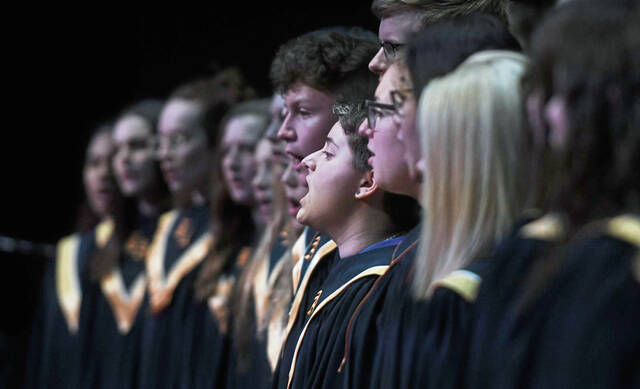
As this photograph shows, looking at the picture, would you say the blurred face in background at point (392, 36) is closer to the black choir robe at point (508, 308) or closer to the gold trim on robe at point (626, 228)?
the black choir robe at point (508, 308)

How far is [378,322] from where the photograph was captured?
2068mm

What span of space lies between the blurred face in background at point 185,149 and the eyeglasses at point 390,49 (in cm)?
250

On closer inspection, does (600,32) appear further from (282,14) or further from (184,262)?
(282,14)

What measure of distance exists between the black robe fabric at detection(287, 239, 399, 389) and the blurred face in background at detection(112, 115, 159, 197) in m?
2.90

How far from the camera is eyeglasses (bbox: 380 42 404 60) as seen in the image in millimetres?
2394

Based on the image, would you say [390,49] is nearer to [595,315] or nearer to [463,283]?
[463,283]

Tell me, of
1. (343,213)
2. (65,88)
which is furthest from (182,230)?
(65,88)

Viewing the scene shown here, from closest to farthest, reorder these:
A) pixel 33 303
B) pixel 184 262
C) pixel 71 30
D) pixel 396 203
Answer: pixel 396 203 → pixel 184 262 → pixel 33 303 → pixel 71 30

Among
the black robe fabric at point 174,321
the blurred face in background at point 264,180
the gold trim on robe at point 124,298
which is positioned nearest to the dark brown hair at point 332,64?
the blurred face in background at point 264,180

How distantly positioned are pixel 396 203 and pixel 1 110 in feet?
17.3

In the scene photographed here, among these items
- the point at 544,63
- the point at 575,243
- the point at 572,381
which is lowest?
the point at 572,381

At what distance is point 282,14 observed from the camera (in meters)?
5.73

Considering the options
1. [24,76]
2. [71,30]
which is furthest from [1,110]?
[71,30]

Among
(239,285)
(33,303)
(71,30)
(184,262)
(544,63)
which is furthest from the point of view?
(71,30)
